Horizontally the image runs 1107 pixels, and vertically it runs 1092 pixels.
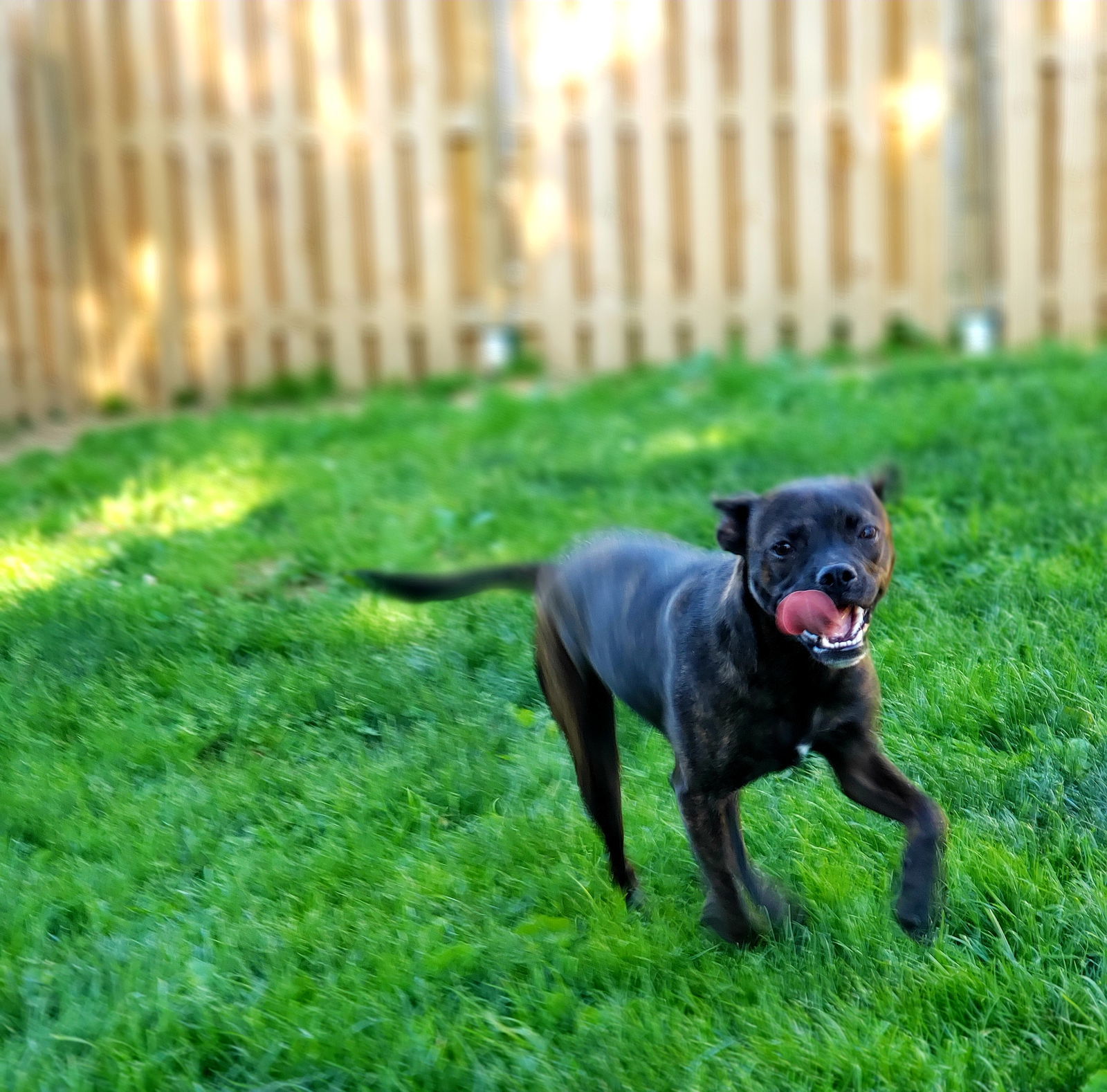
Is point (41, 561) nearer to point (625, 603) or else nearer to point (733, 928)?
point (625, 603)

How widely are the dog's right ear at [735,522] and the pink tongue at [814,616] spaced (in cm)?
31

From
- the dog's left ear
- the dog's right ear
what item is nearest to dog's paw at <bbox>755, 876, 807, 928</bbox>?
the dog's right ear

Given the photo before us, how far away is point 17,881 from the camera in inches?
147

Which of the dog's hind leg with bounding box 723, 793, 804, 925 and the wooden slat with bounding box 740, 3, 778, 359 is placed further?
the wooden slat with bounding box 740, 3, 778, 359

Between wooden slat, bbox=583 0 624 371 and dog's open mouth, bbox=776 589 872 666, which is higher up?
wooden slat, bbox=583 0 624 371

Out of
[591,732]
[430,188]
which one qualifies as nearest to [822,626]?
[591,732]

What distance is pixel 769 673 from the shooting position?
3.14 m

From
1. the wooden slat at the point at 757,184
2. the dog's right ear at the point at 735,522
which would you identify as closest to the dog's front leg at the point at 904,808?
the dog's right ear at the point at 735,522

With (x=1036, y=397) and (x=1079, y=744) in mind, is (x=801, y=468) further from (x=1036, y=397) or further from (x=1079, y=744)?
(x=1079, y=744)

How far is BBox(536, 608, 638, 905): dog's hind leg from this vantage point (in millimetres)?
3555

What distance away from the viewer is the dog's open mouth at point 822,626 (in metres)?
2.96

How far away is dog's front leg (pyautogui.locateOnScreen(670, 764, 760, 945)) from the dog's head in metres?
0.44

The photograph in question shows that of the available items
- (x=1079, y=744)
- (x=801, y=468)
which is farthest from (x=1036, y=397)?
(x=1079, y=744)

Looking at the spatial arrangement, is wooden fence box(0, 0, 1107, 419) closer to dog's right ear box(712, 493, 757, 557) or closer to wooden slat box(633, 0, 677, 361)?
wooden slat box(633, 0, 677, 361)
